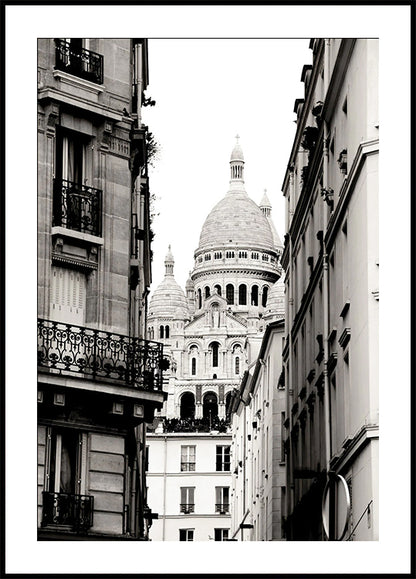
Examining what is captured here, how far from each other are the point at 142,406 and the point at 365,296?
6.33m

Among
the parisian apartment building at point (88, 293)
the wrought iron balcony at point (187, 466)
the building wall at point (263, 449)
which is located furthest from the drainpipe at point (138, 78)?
the wrought iron balcony at point (187, 466)

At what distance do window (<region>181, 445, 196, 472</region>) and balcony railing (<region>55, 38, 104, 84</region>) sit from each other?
6302cm

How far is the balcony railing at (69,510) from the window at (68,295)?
11.5ft

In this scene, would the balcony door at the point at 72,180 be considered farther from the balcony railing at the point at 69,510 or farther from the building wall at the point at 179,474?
the building wall at the point at 179,474

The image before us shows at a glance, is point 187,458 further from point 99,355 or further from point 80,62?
point 80,62

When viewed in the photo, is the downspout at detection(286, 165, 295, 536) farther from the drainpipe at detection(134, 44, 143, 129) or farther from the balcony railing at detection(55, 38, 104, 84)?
the balcony railing at detection(55, 38, 104, 84)

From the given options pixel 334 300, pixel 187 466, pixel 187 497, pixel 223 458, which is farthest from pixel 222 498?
pixel 334 300

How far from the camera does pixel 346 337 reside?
29766mm

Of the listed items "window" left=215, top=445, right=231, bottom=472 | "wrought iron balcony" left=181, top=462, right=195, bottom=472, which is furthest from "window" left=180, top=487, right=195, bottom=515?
"window" left=215, top=445, right=231, bottom=472

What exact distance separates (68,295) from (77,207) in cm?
182

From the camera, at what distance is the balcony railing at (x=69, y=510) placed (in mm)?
26922

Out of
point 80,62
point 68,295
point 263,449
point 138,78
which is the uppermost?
point 138,78

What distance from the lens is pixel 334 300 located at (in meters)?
33.2
